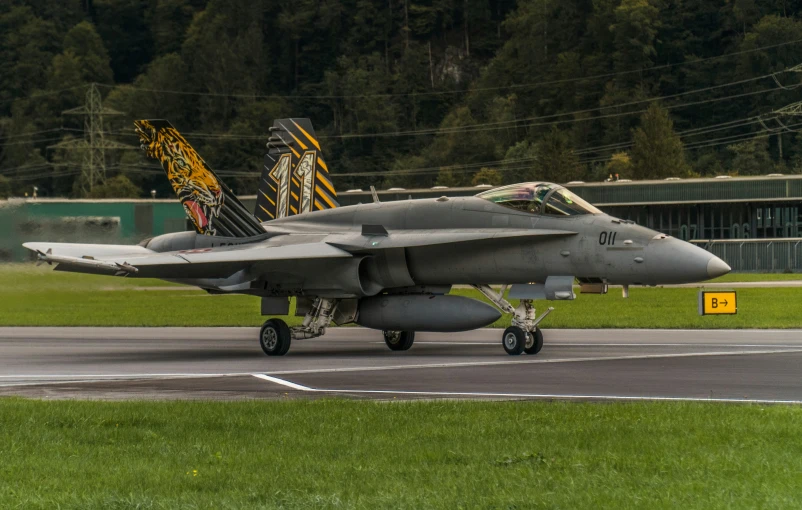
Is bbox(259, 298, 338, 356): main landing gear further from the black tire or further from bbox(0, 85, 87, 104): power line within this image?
bbox(0, 85, 87, 104): power line

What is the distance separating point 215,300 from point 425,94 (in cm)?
8885

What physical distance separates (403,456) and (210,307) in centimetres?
2952

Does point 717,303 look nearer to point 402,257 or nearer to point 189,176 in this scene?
point 402,257

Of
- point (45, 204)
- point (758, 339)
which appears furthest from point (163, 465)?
point (45, 204)

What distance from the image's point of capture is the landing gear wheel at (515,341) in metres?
19.2

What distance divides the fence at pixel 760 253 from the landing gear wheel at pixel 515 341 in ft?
145

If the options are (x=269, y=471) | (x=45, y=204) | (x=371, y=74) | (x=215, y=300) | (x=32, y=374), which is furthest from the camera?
(x=371, y=74)

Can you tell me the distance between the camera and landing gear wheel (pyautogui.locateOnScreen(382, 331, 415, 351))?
21.4 meters

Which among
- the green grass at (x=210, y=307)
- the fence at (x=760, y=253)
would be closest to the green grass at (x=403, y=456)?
the green grass at (x=210, y=307)

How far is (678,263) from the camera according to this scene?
701 inches

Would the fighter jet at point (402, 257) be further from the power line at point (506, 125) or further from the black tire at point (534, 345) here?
the power line at point (506, 125)

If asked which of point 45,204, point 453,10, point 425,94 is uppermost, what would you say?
point 453,10

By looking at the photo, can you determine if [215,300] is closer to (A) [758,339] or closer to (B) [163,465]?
(A) [758,339]

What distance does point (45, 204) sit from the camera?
29469 millimetres
